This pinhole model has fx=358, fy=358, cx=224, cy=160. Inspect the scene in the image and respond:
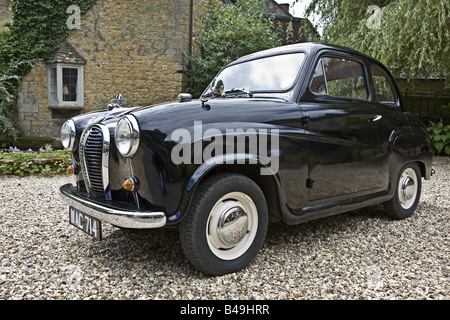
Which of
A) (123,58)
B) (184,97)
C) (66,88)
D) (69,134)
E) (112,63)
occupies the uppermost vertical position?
(123,58)

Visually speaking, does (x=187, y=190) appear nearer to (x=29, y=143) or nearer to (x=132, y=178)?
(x=132, y=178)

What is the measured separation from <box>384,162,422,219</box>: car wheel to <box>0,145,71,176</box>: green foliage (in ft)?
18.8

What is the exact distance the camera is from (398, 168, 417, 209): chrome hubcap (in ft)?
13.2

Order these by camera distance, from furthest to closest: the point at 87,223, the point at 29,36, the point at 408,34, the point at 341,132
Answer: the point at 29,36 < the point at 408,34 < the point at 341,132 < the point at 87,223

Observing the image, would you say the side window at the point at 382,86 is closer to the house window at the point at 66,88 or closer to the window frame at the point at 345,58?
the window frame at the point at 345,58

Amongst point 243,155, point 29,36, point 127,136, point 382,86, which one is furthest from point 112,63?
point 243,155

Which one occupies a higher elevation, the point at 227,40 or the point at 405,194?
the point at 227,40

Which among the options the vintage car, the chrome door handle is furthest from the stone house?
the chrome door handle

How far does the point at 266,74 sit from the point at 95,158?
166 centimetres

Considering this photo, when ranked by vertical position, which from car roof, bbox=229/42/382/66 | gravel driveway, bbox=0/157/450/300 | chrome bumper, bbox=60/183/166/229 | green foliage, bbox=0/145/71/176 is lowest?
gravel driveway, bbox=0/157/450/300

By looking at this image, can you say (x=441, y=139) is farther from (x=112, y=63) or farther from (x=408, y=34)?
(x=112, y=63)

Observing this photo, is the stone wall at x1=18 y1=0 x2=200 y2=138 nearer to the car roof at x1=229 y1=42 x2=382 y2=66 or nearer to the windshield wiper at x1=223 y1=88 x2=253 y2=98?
the car roof at x1=229 y1=42 x2=382 y2=66

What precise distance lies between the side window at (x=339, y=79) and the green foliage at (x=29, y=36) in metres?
10.2

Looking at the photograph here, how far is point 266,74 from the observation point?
3.27 m
